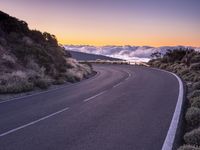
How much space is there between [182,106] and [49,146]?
783 centimetres

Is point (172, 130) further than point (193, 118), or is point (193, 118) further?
point (193, 118)

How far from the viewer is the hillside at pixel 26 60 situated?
23.1 m

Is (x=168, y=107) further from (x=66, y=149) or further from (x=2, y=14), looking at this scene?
(x=2, y=14)

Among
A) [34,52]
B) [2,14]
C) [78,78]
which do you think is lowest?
[78,78]

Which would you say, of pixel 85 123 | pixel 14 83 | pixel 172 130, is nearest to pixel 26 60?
pixel 14 83

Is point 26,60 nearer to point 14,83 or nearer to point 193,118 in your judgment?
point 14,83

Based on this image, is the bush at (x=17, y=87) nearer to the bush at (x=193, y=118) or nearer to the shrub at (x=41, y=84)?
the shrub at (x=41, y=84)

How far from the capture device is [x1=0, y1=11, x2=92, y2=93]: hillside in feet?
75.7

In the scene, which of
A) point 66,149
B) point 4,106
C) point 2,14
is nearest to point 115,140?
point 66,149

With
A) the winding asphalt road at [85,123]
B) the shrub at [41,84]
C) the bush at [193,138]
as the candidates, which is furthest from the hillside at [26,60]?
the bush at [193,138]

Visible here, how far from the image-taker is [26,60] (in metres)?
29.9

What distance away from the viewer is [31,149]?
26.1 feet

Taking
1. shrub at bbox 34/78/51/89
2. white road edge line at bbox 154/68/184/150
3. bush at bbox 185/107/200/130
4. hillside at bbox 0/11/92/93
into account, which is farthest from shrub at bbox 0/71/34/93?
bush at bbox 185/107/200/130

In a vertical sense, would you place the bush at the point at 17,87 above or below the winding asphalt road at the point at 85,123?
below
